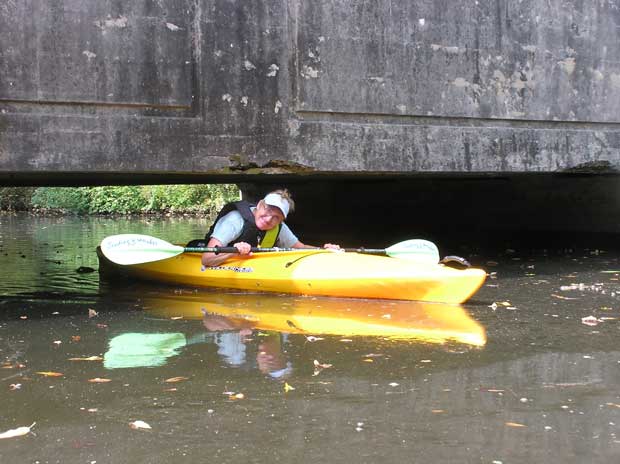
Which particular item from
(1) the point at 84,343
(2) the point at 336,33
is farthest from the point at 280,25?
(1) the point at 84,343

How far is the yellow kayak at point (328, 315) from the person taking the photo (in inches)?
191

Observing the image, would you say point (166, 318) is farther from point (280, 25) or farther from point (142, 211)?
point (142, 211)

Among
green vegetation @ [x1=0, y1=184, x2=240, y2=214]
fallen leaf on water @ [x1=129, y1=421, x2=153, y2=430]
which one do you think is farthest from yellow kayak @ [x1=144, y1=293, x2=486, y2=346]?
green vegetation @ [x1=0, y1=184, x2=240, y2=214]

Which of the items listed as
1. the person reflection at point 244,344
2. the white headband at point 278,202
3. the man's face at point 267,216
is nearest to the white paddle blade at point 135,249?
the man's face at point 267,216

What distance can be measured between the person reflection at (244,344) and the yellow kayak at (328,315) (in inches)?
0.6

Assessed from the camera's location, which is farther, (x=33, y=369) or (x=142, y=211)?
(x=142, y=211)

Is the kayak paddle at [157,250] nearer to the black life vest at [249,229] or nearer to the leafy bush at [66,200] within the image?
the black life vest at [249,229]

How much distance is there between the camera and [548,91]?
734 cm

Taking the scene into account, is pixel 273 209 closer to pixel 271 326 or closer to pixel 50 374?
pixel 271 326

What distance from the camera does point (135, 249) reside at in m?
6.72

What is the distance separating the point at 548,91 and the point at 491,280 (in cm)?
210

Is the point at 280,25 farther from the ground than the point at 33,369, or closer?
farther from the ground

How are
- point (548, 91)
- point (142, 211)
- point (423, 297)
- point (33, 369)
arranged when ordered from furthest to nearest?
point (142, 211), point (548, 91), point (423, 297), point (33, 369)

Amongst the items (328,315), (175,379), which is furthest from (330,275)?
(175,379)
